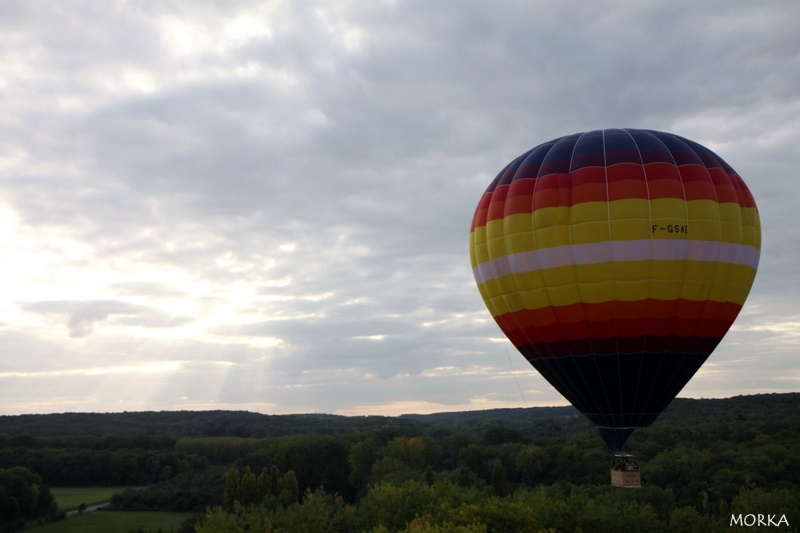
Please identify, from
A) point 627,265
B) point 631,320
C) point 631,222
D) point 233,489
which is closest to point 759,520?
point 631,320

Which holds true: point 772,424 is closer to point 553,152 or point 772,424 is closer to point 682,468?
point 682,468

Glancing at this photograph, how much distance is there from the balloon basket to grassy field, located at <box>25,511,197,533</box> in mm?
48754

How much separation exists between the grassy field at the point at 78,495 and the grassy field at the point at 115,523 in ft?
23.8

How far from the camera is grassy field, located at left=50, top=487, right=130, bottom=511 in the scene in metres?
75.8

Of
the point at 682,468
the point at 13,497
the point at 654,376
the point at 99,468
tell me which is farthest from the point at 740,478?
the point at 99,468

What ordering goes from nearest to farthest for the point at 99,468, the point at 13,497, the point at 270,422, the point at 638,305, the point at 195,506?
the point at 638,305
the point at 13,497
the point at 195,506
the point at 99,468
the point at 270,422

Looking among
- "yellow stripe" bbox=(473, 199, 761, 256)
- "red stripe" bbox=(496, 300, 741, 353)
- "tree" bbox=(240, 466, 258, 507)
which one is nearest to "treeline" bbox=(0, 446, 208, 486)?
"tree" bbox=(240, 466, 258, 507)

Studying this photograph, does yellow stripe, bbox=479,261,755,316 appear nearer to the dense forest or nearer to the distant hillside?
the dense forest

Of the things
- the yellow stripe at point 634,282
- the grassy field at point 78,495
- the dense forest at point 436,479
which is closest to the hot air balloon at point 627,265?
the yellow stripe at point 634,282

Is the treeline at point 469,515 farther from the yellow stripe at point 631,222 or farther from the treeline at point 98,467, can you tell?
the treeline at point 98,467

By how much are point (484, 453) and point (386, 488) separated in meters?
52.4

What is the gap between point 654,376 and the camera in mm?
22203

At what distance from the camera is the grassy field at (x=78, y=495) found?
75.8 meters

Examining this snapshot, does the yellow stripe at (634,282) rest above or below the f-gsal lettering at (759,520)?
above
